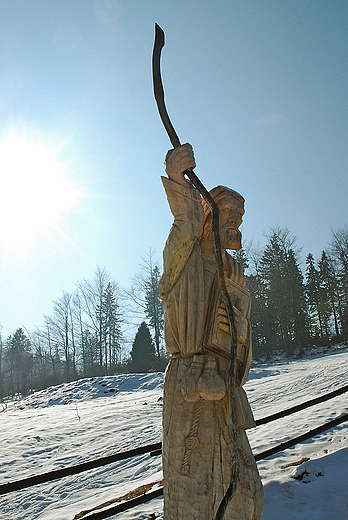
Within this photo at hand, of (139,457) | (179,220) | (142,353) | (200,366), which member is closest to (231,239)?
(179,220)

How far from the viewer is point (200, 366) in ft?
8.78

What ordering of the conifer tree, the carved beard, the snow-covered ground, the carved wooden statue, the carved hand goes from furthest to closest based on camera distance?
the conifer tree
the snow-covered ground
the carved beard
the carved hand
the carved wooden statue

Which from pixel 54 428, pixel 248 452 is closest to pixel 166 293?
pixel 248 452

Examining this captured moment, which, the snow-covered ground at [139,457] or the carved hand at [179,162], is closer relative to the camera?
the carved hand at [179,162]

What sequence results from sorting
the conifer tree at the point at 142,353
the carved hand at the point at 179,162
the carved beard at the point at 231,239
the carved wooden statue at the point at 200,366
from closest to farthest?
→ the carved wooden statue at the point at 200,366 < the carved hand at the point at 179,162 < the carved beard at the point at 231,239 < the conifer tree at the point at 142,353

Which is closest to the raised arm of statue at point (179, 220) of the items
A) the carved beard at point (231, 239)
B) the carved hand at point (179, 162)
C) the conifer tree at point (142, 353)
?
the carved hand at point (179, 162)

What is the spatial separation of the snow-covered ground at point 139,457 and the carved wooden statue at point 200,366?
9.05 ft

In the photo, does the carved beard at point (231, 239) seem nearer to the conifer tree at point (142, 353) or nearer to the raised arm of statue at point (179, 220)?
the raised arm of statue at point (179, 220)

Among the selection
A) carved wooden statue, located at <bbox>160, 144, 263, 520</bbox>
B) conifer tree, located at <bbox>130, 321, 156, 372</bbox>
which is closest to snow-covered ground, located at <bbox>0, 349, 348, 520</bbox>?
carved wooden statue, located at <bbox>160, 144, 263, 520</bbox>

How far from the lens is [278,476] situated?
557 centimetres

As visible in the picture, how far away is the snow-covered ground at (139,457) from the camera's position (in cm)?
514

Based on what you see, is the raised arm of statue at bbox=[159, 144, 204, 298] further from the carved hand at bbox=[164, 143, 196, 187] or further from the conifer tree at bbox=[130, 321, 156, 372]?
the conifer tree at bbox=[130, 321, 156, 372]

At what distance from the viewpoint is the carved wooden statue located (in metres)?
2.50

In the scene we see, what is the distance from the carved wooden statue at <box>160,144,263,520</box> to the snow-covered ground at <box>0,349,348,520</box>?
2.76 meters
